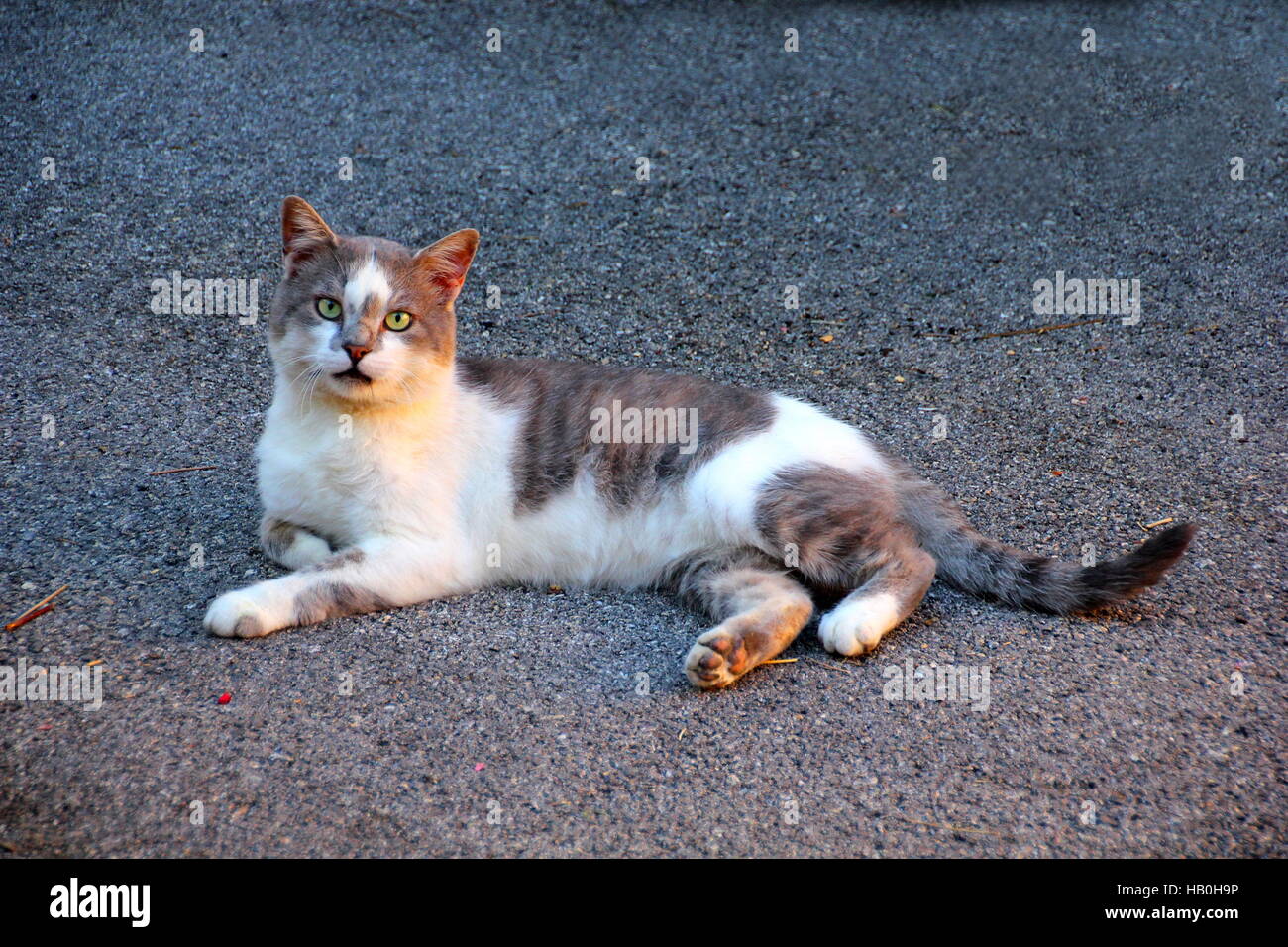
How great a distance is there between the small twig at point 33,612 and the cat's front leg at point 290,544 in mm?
665

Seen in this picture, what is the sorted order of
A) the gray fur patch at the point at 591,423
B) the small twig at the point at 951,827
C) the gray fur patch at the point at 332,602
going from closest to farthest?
the small twig at the point at 951,827 < the gray fur patch at the point at 332,602 < the gray fur patch at the point at 591,423

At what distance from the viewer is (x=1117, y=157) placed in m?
7.38

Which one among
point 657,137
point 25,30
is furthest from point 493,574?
point 25,30

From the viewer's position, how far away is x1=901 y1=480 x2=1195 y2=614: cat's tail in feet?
11.2

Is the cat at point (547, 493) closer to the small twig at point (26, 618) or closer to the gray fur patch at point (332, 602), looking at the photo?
the gray fur patch at point (332, 602)

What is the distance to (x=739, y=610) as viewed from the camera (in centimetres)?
352

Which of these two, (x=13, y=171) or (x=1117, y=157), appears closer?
(x=13, y=171)

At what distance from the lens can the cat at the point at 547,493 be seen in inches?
137

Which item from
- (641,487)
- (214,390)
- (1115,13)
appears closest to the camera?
(641,487)

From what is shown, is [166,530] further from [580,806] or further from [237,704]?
[580,806]

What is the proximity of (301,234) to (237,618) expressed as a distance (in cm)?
131

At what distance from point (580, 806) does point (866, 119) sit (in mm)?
6263

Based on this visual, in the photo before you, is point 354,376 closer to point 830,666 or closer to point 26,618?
point 26,618

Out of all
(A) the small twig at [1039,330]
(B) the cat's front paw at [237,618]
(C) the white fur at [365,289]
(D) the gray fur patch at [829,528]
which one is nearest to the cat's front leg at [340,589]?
(B) the cat's front paw at [237,618]
